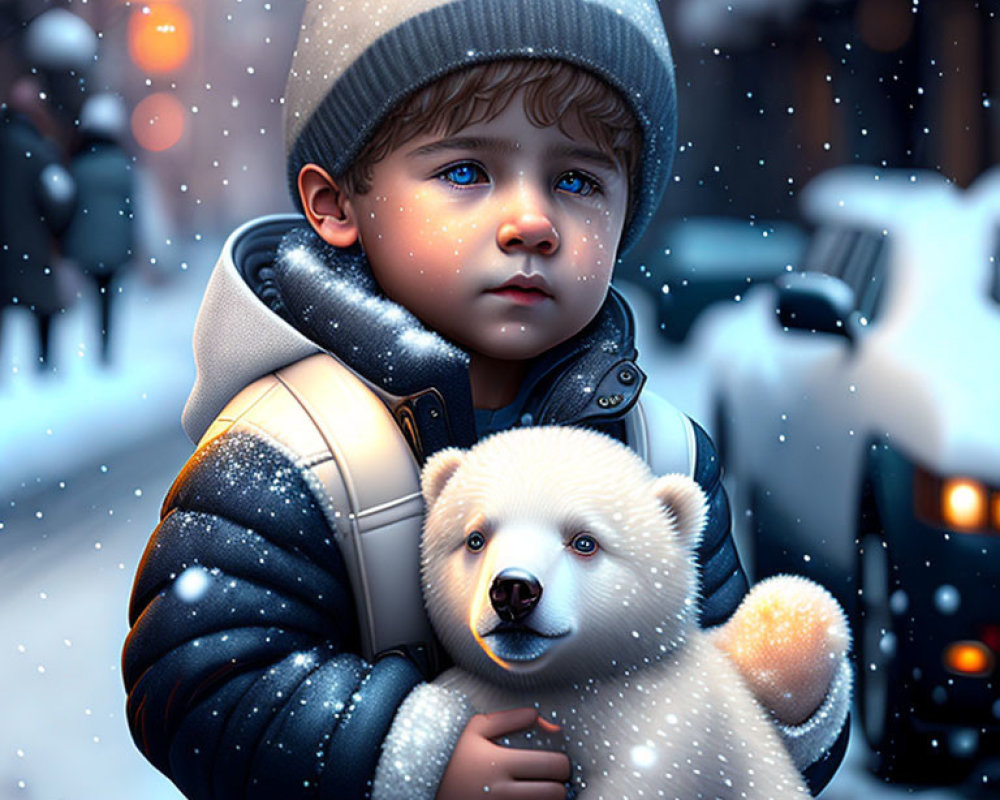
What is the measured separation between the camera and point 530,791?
923 mm

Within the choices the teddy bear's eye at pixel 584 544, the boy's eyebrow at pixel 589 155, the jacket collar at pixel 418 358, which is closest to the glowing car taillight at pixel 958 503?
the jacket collar at pixel 418 358

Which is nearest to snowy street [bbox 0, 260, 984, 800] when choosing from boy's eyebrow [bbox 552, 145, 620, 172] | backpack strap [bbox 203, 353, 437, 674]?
boy's eyebrow [bbox 552, 145, 620, 172]

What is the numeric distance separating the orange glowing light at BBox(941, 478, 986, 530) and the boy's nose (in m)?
0.91

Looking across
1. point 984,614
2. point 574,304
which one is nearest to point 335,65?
point 574,304

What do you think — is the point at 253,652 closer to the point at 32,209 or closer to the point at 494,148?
the point at 494,148

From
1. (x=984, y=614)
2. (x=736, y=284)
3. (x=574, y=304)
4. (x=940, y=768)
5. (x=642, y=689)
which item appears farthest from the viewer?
(x=940, y=768)

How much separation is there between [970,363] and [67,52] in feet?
4.14

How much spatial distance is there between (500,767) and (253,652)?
0.71 feet

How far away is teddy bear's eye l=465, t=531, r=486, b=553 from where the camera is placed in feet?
3.06

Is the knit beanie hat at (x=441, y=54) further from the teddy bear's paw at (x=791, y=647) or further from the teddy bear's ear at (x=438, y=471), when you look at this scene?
the teddy bear's paw at (x=791, y=647)

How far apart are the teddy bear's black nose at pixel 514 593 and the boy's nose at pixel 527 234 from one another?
298 mm

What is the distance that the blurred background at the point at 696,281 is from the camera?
1.45 metres

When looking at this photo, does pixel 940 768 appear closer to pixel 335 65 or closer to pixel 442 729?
pixel 442 729

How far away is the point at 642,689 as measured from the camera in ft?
3.10
